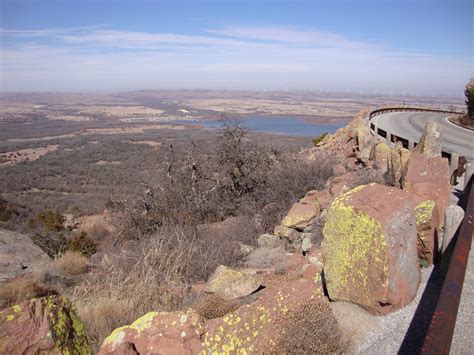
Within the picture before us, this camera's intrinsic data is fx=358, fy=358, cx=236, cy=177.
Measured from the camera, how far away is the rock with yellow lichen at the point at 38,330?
8.59ft

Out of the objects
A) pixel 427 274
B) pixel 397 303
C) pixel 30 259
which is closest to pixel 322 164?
pixel 427 274

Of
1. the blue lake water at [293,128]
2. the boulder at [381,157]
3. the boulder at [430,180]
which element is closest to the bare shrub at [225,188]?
the boulder at [381,157]

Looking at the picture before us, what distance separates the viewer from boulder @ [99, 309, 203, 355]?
114 inches

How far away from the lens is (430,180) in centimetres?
541

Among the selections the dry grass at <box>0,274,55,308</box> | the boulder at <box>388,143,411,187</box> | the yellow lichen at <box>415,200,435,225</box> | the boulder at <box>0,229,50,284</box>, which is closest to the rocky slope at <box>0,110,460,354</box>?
the yellow lichen at <box>415,200,435,225</box>

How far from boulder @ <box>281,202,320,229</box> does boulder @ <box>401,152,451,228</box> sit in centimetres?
188

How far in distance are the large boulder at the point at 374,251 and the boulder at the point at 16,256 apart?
5552 mm

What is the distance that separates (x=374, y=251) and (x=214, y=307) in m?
1.66

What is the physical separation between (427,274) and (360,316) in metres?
1.17

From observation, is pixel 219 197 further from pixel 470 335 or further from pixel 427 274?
pixel 470 335

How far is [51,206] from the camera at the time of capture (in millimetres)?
32500

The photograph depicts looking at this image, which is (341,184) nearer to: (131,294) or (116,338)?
(131,294)

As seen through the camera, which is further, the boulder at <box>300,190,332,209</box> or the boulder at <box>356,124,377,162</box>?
the boulder at <box>356,124,377,162</box>

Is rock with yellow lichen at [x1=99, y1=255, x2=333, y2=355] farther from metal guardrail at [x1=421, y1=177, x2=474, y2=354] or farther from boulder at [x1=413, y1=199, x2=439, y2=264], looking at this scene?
boulder at [x1=413, y1=199, x2=439, y2=264]
